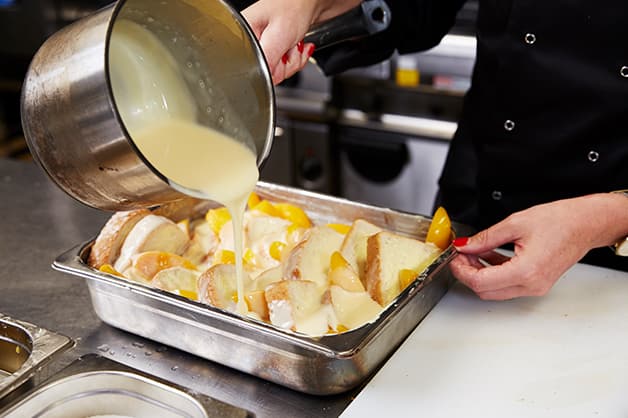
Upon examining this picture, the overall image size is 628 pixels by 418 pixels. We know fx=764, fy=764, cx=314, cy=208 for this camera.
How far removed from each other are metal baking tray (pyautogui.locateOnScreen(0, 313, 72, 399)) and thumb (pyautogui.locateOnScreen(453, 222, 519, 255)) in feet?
2.23

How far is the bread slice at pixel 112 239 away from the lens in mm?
1393

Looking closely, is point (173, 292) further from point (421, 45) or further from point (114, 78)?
point (421, 45)

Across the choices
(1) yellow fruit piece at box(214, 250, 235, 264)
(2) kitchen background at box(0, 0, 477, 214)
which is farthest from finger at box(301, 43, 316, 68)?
(2) kitchen background at box(0, 0, 477, 214)

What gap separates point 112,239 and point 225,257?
0.69 ft

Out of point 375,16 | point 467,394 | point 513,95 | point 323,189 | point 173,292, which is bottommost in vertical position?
point 323,189

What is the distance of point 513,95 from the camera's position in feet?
5.29

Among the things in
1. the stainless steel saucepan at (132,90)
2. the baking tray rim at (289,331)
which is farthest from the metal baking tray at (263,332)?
the stainless steel saucepan at (132,90)

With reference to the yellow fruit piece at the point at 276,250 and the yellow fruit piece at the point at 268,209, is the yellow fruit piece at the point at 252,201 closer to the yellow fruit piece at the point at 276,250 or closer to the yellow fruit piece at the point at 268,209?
the yellow fruit piece at the point at 268,209

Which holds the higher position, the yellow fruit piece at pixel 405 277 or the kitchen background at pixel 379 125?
the yellow fruit piece at pixel 405 277

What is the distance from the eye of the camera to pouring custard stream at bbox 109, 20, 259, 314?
1.09m

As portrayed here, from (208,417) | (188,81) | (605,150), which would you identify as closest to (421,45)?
(605,150)

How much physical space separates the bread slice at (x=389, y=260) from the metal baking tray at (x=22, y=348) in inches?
19.9

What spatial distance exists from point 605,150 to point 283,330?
81cm

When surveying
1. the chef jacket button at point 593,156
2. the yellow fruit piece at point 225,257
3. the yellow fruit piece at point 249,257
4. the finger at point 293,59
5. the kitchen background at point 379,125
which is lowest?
the kitchen background at point 379,125
